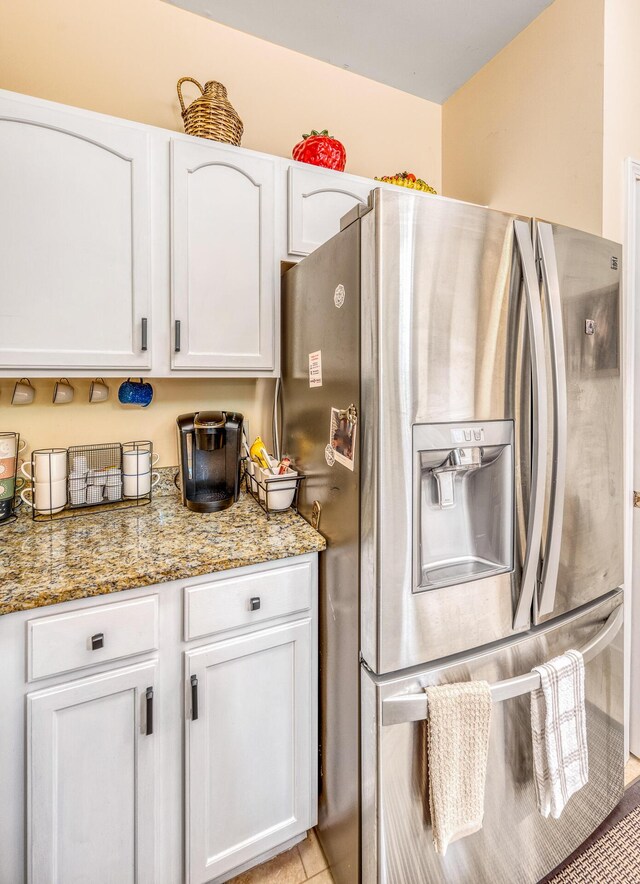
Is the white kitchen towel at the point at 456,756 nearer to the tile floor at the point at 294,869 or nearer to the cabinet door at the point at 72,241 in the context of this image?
the tile floor at the point at 294,869

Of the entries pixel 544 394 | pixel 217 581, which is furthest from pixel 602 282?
pixel 217 581

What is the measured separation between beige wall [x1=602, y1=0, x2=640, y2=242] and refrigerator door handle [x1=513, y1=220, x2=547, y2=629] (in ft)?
2.05

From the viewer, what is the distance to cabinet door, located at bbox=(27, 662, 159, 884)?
0.94 metres

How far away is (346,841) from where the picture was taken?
3.62 feet

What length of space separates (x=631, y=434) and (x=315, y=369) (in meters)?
1.15

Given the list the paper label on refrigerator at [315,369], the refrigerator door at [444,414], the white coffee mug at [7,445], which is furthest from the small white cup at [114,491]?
the refrigerator door at [444,414]

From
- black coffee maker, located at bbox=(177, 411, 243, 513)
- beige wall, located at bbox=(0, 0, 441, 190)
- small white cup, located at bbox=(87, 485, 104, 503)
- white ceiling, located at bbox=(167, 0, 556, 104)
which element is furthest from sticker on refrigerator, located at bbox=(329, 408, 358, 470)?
white ceiling, located at bbox=(167, 0, 556, 104)

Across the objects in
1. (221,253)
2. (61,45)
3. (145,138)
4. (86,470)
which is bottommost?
(86,470)

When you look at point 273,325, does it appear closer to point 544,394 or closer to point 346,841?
point 544,394

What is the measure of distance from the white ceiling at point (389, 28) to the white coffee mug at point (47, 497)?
1825 mm

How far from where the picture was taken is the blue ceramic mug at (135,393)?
1522 millimetres

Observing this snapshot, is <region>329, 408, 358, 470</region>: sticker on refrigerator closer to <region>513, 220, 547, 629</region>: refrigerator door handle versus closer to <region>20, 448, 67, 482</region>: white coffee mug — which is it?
<region>513, 220, 547, 629</region>: refrigerator door handle

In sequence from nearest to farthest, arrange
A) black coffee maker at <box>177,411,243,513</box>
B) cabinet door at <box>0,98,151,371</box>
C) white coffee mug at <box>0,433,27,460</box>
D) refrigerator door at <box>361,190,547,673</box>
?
refrigerator door at <box>361,190,547,673</box> → cabinet door at <box>0,98,151,371</box> → white coffee mug at <box>0,433,27,460</box> → black coffee maker at <box>177,411,243,513</box>

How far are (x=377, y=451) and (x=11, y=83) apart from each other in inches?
68.3
